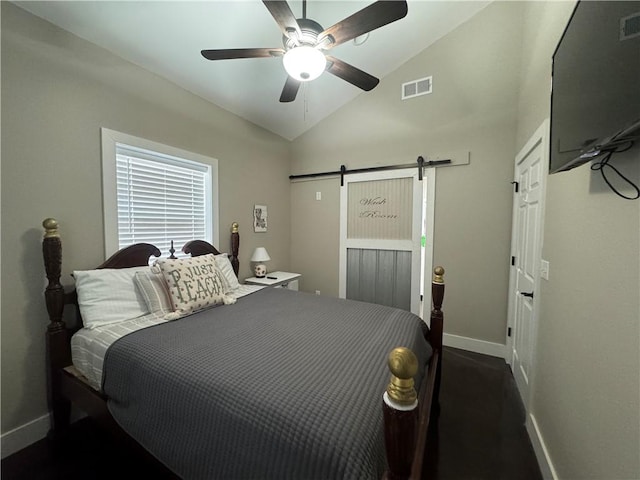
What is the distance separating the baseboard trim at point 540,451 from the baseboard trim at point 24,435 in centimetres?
308

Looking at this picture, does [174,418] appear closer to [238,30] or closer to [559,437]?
[559,437]

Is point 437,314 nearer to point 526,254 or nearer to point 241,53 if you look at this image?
point 526,254

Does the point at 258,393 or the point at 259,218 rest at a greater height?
the point at 259,218

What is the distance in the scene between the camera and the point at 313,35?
5.12 feet

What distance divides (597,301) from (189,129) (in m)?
3.16

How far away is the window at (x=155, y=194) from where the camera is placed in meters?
2.03

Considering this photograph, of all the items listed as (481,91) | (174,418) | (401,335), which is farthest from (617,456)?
(481,91)

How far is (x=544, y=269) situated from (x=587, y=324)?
64 cm

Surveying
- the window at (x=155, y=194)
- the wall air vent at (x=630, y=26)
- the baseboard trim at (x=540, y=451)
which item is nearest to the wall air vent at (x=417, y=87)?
the window at (x=155, y=194)

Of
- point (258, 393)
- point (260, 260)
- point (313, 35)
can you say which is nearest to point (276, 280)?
point (260, 260)

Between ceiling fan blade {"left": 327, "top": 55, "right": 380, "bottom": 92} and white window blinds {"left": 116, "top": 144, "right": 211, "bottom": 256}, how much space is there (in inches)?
65.5

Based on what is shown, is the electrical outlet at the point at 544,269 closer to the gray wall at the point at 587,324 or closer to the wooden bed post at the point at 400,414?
the gray wall at the point at 587,324

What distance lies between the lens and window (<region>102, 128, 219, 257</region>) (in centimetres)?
203

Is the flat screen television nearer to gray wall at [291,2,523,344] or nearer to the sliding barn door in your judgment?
gray wall at [291,2,523,344]
